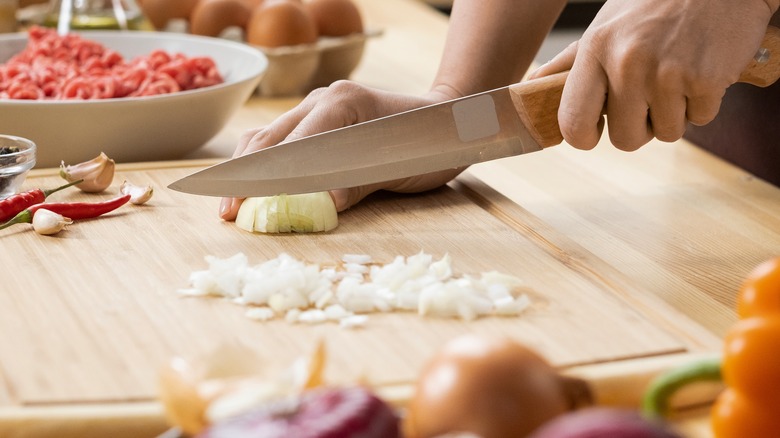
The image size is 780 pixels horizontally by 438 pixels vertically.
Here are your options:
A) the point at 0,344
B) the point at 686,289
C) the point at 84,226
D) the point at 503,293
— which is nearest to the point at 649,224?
the point at 686,289

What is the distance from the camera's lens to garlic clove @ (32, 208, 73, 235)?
1.29m

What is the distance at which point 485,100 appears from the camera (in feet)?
4.30

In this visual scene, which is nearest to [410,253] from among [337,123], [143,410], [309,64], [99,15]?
[337,123]

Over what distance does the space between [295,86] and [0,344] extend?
4.25 ft

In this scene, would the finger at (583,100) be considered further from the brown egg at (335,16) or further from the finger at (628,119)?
the brown egg at (335,16)

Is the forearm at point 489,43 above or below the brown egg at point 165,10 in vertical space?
above

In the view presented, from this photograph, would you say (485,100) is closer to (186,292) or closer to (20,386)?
(186,292)

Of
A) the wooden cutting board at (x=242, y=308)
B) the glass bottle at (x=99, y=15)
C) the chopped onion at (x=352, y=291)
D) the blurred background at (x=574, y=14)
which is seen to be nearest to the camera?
the wooden cutting board at (x=242, y=308)

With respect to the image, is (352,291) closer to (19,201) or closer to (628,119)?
(628,119)

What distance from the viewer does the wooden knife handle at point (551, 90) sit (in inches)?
50.3

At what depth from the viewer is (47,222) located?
1287 mm

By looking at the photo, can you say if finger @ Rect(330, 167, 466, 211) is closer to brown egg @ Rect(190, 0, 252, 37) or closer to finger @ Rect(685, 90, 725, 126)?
finger @ Rect(685, 90, 725, 126)

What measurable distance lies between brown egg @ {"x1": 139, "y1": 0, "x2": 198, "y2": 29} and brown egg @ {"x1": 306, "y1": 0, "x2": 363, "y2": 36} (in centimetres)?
31

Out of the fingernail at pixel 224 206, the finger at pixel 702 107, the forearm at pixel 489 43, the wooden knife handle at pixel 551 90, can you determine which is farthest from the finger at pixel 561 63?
the fingernail at pixel 224 206
